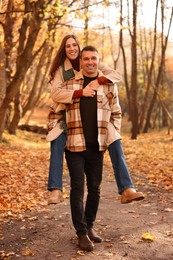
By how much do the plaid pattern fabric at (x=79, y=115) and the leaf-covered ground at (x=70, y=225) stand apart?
1.23m

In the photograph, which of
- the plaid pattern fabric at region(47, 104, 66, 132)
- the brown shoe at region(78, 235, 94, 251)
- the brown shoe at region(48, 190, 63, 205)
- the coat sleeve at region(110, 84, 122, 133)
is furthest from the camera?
the coat sleeve at region(110, 84, 122, 133)

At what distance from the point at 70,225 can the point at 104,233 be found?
694 mm

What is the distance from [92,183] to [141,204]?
8.91 ft

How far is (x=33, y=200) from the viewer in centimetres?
811

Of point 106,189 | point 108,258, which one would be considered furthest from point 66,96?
point 106,189

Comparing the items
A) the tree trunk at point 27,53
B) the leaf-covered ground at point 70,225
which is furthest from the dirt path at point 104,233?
the tree trunk at point 27,53

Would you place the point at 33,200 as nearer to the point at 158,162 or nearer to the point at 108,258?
the point at 108,258

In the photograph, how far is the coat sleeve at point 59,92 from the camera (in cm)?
483

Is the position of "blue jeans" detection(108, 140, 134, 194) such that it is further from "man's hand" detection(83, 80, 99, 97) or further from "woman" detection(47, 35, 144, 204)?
"man's hand" detection(83, 80, 99, 97)

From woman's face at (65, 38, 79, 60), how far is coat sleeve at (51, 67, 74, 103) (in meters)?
0.22

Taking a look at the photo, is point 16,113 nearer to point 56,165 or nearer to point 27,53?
point 27,53

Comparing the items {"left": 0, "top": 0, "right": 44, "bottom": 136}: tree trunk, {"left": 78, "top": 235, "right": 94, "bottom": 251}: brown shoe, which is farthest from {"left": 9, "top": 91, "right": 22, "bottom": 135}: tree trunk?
{"left": 78, "top": 235, "right": 94, "bottom": 251}: brown shoe

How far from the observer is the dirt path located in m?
4.76

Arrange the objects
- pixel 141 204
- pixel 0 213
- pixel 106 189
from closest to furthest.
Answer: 1. pixel 0 213
2. pixel 141 204
3. pixel 106 189
